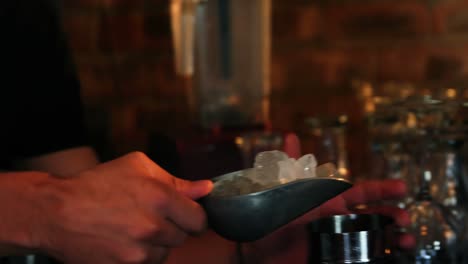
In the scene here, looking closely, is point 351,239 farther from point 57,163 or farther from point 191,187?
point 57,163

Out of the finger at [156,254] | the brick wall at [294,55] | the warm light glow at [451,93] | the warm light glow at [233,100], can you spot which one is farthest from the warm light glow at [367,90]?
the finger at [156,254]

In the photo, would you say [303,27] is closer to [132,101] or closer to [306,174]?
[132,101]

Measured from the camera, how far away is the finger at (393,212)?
704 mm

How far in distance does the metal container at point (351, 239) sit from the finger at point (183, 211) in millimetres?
103

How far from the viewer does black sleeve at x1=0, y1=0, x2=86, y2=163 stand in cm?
117

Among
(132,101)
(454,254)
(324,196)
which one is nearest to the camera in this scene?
(324,196)

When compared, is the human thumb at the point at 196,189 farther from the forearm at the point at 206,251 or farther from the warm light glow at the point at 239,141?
the warm light glow at the point at 239,141

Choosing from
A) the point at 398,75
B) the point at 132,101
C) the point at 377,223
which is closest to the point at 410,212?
the point at 377,223

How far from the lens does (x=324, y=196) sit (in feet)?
2.08

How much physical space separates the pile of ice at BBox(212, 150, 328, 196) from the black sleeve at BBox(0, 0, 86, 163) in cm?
56

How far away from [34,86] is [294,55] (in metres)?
0.69

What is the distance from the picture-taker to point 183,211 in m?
0.65

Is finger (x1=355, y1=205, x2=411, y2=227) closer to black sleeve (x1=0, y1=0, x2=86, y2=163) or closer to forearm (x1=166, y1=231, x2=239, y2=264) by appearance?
forearm (x1=166, y1=231, x2=239, y2=264)

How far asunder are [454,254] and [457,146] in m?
0.13
